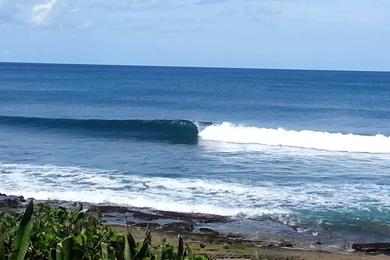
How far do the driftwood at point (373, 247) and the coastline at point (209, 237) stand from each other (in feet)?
0.06

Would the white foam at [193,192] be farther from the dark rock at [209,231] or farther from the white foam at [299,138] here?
the white foam at [299,138]

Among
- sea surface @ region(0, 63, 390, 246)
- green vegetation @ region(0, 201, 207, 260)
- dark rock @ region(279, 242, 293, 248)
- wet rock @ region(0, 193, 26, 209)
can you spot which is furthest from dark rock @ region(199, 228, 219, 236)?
green vegetation @ region(0, 201, 207, 260)

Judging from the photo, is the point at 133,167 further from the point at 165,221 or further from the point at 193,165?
the point at 165,221

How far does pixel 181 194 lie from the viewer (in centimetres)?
1681

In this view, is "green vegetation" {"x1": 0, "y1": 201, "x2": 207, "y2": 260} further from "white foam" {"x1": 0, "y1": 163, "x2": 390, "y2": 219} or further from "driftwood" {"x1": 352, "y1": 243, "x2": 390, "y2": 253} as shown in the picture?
"white foam" {"x1": 0, "y1": 163, "x2": 390, "y2": 219}

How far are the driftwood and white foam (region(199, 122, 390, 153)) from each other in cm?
1589

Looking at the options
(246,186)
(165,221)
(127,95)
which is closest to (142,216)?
(165,221)

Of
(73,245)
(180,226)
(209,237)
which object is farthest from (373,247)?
(73,245)

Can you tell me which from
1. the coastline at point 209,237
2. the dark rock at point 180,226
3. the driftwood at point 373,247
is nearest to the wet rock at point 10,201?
the coastline at point 209,237

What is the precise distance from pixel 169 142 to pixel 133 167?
9244mm

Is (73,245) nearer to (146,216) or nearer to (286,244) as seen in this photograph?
(286,244)

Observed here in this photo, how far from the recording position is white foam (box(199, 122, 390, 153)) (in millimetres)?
29094

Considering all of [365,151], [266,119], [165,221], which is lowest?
[165,221]

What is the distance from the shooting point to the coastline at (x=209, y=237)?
1173 centimetres
